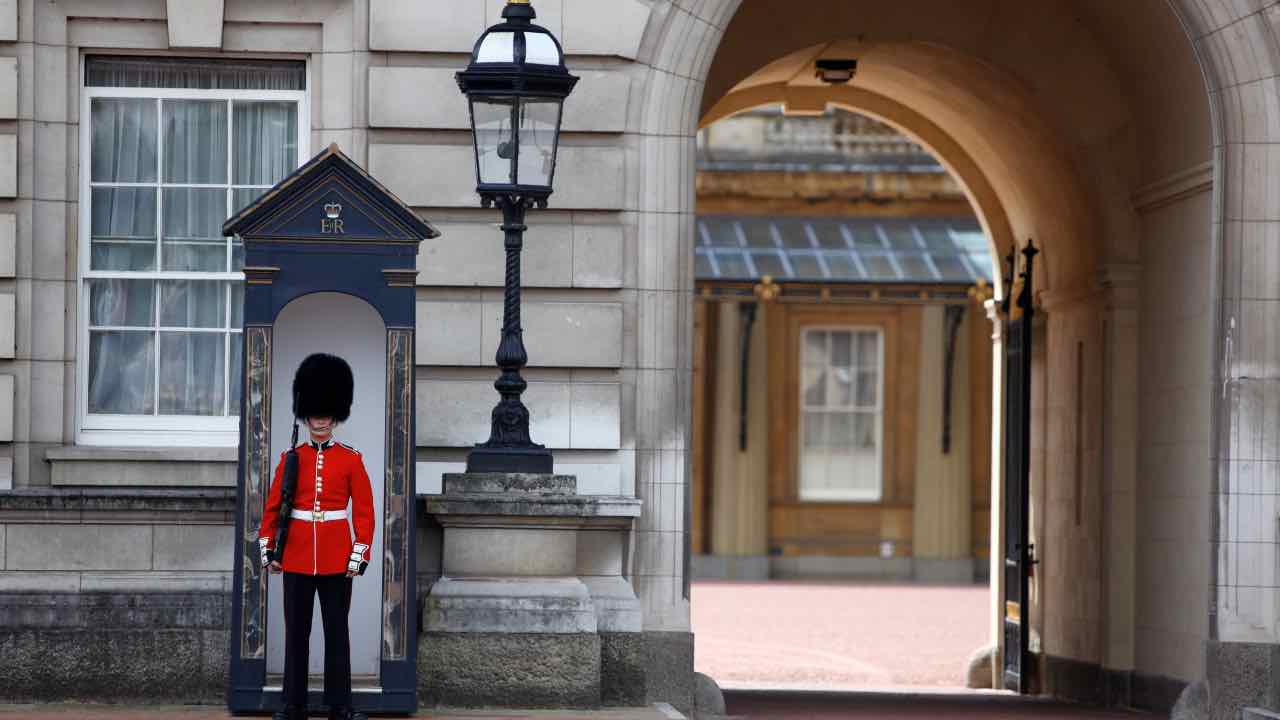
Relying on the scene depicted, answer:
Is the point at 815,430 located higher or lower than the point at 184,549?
higher

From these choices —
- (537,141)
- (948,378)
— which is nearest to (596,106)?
(537,141)

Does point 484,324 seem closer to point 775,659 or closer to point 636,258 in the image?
point 636,258

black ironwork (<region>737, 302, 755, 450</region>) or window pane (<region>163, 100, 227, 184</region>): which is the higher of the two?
window pane (<region>163, 100, 227, 184</region>)

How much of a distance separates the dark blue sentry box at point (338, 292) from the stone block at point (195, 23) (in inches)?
74.7

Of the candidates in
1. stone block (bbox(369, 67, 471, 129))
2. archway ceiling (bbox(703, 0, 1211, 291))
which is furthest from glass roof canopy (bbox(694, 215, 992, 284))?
stone block (bbox(369, 67, 471, 129))

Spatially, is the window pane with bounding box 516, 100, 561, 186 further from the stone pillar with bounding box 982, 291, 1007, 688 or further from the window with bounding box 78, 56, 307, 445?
the stone pillar with bounding box 982, 291, 1007, 688

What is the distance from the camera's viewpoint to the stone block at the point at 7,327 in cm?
1122

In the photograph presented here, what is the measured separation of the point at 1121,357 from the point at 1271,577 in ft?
11.1

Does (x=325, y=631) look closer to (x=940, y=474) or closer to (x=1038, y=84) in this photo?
(x=1038, y=84)

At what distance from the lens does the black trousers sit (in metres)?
9.52

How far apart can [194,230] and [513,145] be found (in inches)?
85.0

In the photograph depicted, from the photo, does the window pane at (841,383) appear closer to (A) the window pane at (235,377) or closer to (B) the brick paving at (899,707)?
(B) the brick paving at (899,707)

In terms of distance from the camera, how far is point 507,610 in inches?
404

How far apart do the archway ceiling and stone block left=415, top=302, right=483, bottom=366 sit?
171 inches
